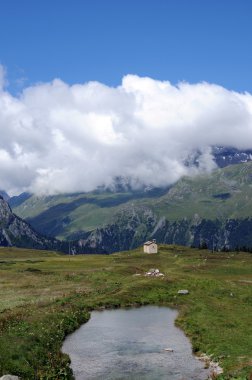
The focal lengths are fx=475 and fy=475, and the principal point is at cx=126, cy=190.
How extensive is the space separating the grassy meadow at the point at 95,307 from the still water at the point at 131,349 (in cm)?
192

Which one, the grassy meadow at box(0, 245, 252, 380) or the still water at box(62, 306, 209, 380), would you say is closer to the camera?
the grassy meadow at box(0, 245, 252, 380)

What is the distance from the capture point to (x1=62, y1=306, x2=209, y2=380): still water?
49.0 m

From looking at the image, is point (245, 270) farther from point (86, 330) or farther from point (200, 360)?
point (200, 360)

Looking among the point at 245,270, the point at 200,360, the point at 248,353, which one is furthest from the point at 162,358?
the point at 245,270

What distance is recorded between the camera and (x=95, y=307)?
297 ft

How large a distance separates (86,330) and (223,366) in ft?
87.3

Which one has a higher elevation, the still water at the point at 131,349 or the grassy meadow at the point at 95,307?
the grassy meadow at the point at 95,307

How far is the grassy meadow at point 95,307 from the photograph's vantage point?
48.8 m

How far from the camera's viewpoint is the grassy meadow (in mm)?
48750

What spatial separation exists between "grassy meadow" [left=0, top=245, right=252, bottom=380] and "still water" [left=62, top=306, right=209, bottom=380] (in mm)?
1925

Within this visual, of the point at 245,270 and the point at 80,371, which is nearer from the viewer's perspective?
the point at 80,371

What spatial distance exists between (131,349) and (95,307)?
3186cm

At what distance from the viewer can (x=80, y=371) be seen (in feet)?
163

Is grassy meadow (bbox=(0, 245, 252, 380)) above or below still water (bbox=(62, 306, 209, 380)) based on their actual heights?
above
